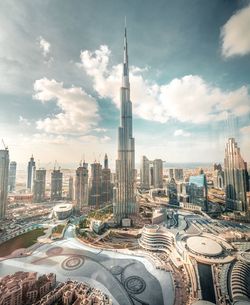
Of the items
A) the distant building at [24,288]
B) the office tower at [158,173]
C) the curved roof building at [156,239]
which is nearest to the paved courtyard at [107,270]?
the distant building at [24,288]

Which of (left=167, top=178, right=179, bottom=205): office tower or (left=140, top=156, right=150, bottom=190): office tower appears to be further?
(left=140, top=156, right=150, bottom=190): office tower

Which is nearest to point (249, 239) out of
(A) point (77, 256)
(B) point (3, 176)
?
(A) point (77, 256)

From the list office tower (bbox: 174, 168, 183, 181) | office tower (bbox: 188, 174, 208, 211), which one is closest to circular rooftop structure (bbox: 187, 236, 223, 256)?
office tower (bbox: 188, 174, 208, 211)

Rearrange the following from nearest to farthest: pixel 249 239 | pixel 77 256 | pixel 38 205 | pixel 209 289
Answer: pixel 209 289
pixel 77 256
pixel 249 239
pixel 38 205

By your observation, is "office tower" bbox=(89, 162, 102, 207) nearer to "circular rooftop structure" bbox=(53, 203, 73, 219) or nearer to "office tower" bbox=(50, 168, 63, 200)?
"circular rooftop structure" bbox=(53, 203, 73, 219)

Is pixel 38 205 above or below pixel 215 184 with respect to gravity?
below

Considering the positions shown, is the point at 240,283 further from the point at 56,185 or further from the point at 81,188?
the point at 56,185

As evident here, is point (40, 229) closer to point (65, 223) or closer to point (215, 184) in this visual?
point (65, 223)
